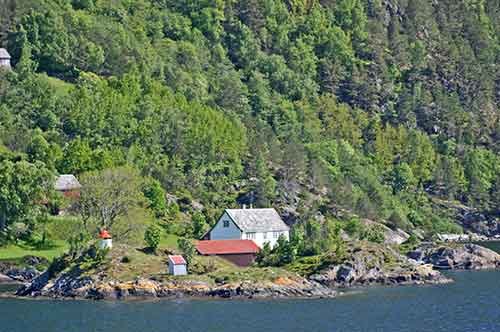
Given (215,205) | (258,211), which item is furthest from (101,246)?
(215,205)

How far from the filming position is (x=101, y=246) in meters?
130

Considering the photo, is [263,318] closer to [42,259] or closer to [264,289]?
[264,289]

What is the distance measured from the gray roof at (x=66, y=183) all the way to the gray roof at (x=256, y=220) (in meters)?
21.1

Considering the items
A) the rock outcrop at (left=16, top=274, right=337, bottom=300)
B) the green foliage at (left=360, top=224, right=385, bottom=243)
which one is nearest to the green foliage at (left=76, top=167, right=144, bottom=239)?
the rock outcrop at (left=16, top=274, right=337, bottom=300)

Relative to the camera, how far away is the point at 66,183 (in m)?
165

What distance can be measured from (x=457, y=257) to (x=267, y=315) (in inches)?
2311

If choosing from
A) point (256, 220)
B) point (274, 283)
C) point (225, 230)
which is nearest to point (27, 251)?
point (225, 230)

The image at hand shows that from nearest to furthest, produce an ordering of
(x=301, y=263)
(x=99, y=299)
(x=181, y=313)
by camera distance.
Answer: (x=181, y=313) → (x=99, y=299) → (x=301, y=263)

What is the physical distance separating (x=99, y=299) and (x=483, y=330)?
38051 millimetres

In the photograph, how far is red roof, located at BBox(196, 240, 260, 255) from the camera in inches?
5600

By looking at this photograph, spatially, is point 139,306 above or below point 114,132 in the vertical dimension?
below

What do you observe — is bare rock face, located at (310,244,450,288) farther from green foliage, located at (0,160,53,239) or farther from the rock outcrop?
green foliage, located at (0,160,53,239)

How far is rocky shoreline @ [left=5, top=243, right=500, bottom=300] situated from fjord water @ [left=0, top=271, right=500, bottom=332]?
9.83 feet

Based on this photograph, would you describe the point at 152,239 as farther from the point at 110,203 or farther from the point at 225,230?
the point at 225,230
